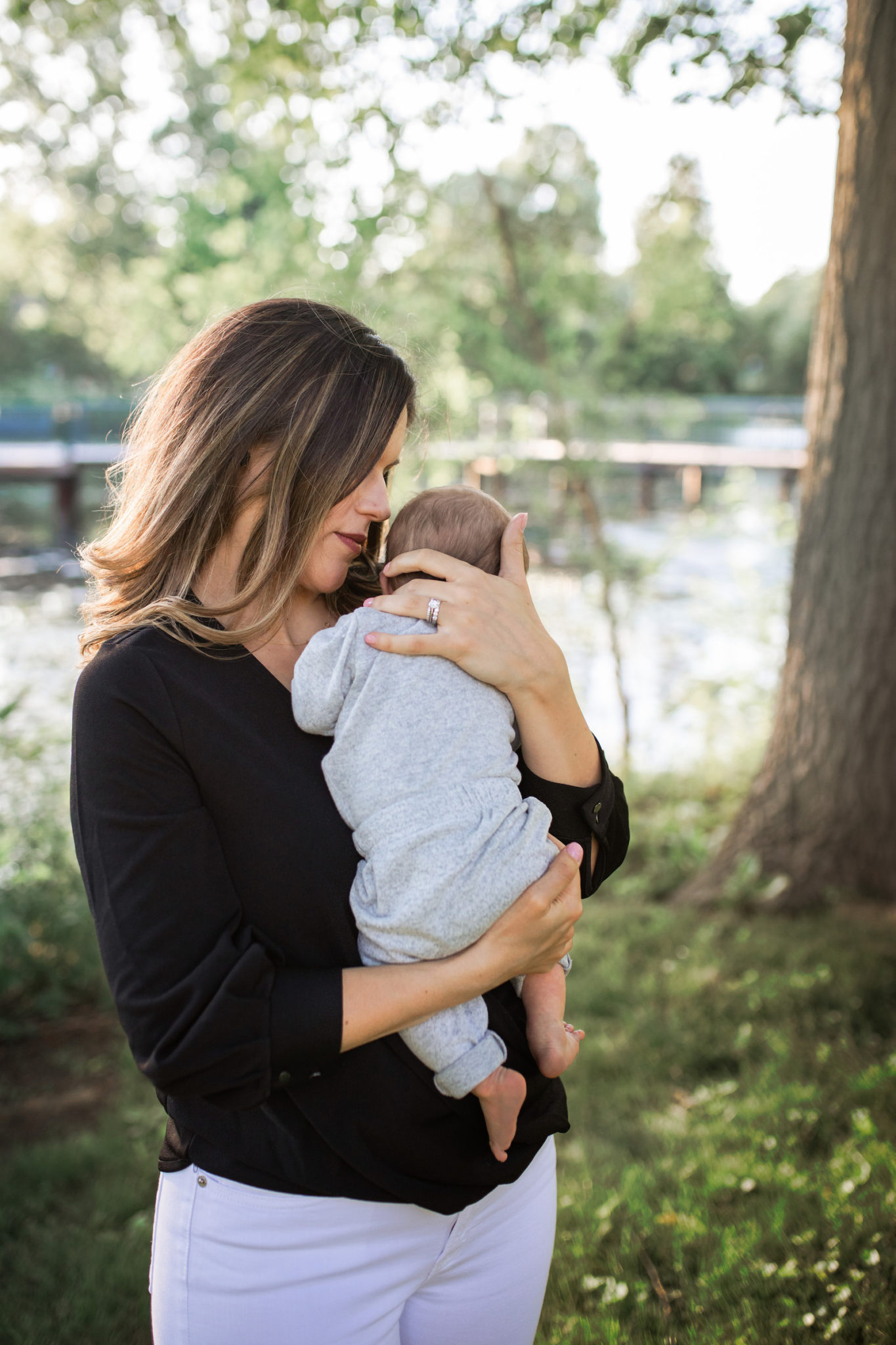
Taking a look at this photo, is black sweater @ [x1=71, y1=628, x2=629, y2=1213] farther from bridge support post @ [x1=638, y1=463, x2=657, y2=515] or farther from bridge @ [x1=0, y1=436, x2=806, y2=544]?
bridge support post @ [x1=638, y1=463, x2=657, y2=515]

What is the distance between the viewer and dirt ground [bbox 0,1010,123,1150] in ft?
10.2

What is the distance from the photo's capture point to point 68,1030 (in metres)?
3.64

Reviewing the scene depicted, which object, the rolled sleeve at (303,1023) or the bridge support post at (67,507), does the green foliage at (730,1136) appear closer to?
the rolled sleeve at (303,1023)

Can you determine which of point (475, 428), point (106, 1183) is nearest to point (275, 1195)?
point (106, 1183)

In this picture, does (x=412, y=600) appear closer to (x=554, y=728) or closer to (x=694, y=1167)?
(x=554, y=728)

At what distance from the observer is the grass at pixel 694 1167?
2090mm

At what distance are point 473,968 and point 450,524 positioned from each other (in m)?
0.67

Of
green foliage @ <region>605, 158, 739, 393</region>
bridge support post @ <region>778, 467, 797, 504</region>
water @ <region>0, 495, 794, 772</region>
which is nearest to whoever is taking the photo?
water @ <region>0, 495, 794, 772</region>

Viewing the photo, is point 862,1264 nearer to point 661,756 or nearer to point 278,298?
point 278,298

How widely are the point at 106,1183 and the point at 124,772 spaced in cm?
218

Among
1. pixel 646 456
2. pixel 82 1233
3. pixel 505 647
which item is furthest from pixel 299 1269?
pixel 646 456

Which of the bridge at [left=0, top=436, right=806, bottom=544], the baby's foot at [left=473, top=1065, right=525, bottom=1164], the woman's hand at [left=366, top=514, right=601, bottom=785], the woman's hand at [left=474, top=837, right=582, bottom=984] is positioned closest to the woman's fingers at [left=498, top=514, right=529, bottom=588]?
the woman's hand at [left=366, top=514, right=601, bottom=785]

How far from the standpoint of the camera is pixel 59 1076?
11.1 feet

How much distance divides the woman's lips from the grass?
1.71 m
